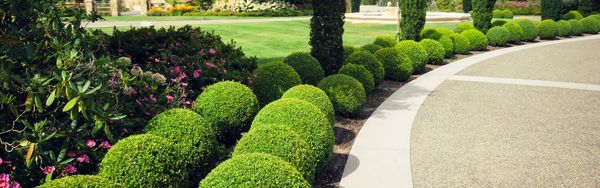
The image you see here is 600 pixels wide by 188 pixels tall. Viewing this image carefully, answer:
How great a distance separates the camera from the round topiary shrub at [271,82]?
8.25m

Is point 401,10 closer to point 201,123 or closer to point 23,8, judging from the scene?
point 201,123

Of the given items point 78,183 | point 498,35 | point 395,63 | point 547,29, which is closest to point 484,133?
point 395,63

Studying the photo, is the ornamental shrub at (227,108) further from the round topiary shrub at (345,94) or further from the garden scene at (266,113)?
the round topiary shrub at (345,94)

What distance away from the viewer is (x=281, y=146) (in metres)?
4.95

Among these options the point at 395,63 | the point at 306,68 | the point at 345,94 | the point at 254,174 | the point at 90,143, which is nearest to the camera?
the point at 254,174

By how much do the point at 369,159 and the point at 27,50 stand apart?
15.2 feet

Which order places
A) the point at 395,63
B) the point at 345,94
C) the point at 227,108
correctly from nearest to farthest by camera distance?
1. the point at 227,108
2. the point at 345,94
3. the point at 395,63

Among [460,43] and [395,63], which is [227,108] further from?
[460,43]

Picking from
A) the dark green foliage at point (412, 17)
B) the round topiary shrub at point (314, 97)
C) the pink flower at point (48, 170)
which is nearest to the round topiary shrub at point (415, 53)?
the dark green foliage at point (412, 17)

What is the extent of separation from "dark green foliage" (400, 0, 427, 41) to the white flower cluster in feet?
73.2

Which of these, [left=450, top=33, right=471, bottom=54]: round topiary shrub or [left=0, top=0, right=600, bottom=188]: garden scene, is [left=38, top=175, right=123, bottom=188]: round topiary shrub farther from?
[left=450, top=33, right=471, bottom=54]: round topiary shrub

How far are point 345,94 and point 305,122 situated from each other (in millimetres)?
3000

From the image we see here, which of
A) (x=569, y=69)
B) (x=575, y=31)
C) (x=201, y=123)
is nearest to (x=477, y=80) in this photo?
(x=569, y=69)

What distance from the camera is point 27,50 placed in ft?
13.9
